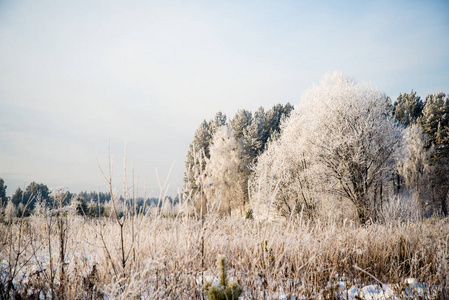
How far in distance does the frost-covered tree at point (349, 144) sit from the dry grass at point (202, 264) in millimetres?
6623

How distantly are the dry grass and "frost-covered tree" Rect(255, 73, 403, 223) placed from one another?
662 centimetres

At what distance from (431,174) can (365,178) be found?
850 inches

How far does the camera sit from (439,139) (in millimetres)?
29844

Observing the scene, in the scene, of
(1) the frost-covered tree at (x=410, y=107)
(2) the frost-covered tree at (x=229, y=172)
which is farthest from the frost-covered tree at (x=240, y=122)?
(1) the frost-covered tree at (x=410, y=107)

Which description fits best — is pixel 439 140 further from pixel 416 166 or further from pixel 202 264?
pixel 202 264

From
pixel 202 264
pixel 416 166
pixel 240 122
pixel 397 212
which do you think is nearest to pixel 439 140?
pixel 416 166

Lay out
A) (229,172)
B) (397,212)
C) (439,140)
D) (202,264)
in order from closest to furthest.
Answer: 1. (202,264)
2. (397,212)
3. (229,172)
4. (439,140)

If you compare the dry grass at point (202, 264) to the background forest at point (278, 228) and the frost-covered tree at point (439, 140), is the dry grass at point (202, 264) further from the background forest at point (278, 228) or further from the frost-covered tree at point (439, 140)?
the frost-covered tree at point (439, 140)

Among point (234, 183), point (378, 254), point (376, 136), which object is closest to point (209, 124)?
point (234, 183)

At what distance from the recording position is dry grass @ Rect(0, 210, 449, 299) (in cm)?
235

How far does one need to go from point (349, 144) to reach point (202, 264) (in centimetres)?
1134

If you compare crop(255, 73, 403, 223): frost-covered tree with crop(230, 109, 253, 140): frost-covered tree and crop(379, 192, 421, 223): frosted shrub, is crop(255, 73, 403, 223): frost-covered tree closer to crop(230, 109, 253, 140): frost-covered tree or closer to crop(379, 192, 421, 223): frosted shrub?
crop(379, 192, 421, 223): frosted shrub

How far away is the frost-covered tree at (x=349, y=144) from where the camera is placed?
37.1 feet

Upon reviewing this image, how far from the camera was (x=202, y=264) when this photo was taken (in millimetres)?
2398
